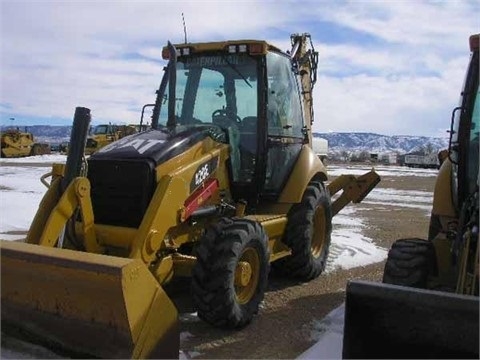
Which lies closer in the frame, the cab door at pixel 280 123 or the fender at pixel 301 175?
the cab door at pixel 280 123

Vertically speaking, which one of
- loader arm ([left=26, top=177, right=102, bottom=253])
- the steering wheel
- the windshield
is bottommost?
loader arm ([left=26, top=177, right=102, bottom=253])

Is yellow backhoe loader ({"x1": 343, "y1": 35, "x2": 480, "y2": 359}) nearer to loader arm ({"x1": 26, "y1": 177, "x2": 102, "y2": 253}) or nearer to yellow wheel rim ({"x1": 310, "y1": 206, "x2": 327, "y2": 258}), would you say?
yellow wheel rim ({"x1": 310, "y1": 206, "x2": 327, "y2": 258})

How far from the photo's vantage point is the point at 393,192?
20.1 m

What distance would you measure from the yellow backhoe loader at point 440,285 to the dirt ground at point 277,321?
0.94m

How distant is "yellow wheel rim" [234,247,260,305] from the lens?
188 inches

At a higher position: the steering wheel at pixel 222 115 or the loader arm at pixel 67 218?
the steering wheel at pixel 222 115

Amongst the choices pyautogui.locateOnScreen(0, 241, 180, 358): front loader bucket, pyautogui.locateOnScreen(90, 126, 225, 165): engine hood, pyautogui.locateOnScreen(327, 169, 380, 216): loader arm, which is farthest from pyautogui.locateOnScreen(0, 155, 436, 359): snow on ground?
pyautogui.locateOnScreen(90, 126, 225, 165): engine hood

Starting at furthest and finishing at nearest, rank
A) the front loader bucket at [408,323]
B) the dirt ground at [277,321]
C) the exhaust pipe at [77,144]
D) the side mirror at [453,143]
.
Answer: the side mirror at [453,143]
the exhaust pipe at [77,144]
the dirt ground at [277,321]
the front loader bucket at [408,323]

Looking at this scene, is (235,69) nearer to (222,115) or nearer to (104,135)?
(222,115)

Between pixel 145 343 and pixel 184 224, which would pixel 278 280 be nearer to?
pixel 184 224

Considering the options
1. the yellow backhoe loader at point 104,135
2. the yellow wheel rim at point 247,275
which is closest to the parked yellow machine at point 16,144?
the yellow backhoe loader at point 104,135

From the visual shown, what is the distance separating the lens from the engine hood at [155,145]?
4973 millimetres

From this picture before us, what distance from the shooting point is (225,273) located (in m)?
4.49

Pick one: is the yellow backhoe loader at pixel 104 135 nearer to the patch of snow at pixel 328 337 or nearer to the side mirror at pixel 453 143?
the patch of snow at pixel 328 337
